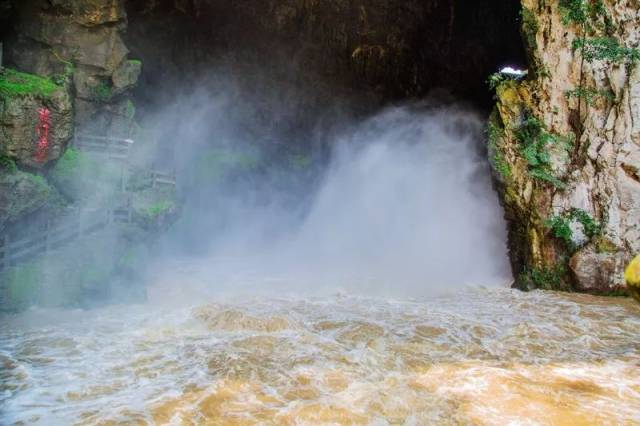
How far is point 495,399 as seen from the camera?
5.79 metres

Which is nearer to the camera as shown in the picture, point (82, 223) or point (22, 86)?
point (22, 86)

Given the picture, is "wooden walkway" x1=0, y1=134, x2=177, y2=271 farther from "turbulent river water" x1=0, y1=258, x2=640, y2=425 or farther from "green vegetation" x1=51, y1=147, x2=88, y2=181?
"turbulent river water" x1=0, y1=258, x2=640, y2=425

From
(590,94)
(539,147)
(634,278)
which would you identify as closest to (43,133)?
(634,278)

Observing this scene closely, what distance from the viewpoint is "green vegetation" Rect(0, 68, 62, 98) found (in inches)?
416

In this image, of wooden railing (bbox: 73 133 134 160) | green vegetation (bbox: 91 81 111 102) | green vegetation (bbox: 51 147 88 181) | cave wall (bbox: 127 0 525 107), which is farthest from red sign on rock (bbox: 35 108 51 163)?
cave wall (bbox: 127 0 525 107)

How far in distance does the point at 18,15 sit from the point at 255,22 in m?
10.4

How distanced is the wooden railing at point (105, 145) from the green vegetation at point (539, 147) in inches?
449

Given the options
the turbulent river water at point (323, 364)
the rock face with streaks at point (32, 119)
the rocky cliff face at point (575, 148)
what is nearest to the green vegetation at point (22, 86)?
the rock face with streaks at point (32, 119)

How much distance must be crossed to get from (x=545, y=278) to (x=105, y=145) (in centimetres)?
1287

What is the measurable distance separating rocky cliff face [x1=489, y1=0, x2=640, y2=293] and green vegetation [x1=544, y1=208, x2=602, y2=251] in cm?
2

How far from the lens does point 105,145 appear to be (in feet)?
44.8

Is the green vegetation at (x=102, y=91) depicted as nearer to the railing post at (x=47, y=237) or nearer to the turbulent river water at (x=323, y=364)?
the railing post at (x=47, y=237)

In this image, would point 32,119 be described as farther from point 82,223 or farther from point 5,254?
point 5,254

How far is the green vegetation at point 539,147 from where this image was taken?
502 inches
